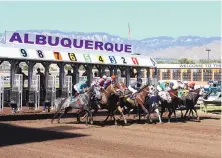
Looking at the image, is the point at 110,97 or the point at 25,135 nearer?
the point at 25,135

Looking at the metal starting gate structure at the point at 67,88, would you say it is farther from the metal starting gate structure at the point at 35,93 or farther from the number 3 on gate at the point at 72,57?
the metal starting gate structure at the point at 35,93

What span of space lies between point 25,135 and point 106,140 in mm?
2571

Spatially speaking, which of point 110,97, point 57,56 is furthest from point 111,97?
point 57,56

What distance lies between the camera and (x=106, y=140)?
13.5 metres

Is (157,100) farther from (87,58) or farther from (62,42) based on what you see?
(62,42)

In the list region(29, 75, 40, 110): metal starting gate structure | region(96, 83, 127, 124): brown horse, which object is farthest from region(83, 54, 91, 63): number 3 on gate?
region(96, 83, 127, 124): brown horse

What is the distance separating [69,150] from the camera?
37.4 ft

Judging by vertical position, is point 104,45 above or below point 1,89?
above

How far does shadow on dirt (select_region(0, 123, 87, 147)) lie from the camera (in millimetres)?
13003

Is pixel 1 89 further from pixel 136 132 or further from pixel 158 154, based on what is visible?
pixel 158 154

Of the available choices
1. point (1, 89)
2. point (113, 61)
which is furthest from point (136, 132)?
point (113, 61)

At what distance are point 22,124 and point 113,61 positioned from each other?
8642 mm

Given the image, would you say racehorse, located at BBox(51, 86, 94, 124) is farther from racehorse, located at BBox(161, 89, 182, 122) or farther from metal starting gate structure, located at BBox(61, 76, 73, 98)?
metal starting gate structure, located at BBox(61, 76, 73, 98)

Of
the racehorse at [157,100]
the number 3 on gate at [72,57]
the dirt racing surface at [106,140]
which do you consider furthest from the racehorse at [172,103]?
the number 3 on gate at [72,57]
